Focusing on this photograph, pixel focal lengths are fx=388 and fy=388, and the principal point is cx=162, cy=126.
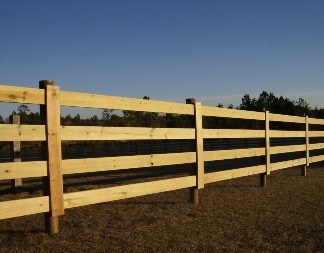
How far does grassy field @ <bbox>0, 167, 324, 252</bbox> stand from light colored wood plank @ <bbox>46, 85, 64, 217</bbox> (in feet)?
1.49

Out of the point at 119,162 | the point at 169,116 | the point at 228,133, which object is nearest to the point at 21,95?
the point at 119,162

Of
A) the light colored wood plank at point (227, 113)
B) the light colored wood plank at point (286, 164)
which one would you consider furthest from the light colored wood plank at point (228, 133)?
the light colored wood plank at point (286, 164)

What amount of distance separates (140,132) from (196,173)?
174 centimetres

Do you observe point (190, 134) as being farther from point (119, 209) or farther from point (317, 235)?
point (317, 235)

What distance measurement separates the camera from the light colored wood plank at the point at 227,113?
7480mm

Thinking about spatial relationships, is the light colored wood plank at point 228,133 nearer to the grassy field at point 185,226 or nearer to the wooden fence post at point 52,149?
the grassy field at point 185,226

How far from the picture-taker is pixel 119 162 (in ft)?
18.3

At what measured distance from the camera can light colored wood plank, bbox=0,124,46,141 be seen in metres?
4.30

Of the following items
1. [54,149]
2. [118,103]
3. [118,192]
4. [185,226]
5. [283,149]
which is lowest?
[185,226]

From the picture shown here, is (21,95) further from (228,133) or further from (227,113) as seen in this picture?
(228,133)

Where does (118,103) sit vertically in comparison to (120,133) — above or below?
above

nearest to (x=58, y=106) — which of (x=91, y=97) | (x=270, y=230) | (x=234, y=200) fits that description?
(x=91, y=97)

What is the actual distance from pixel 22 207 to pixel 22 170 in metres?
0.42

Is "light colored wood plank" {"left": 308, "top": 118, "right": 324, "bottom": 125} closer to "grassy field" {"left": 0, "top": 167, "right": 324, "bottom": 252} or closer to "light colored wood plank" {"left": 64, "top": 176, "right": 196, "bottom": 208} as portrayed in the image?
"grassy field" {"left": 0, "top": 167, "right": 324, "bottom": 252}
